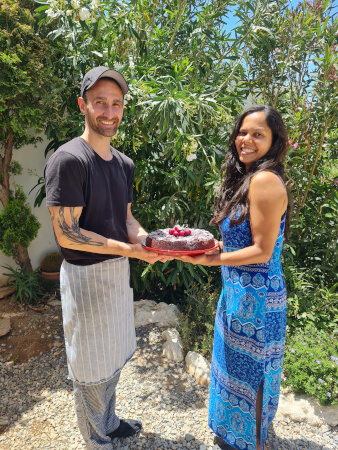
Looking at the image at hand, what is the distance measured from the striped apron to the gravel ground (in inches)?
30.8

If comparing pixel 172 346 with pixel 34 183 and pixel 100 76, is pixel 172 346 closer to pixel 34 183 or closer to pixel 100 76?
pixel 100 76

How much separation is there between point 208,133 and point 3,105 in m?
1.86

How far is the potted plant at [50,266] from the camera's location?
151 inches

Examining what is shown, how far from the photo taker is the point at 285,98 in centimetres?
342

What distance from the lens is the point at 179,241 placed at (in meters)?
1.61

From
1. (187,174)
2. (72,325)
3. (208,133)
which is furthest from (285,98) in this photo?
(72,325)

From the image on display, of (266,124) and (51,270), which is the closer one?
(266,124)

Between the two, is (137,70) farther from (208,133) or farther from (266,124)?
(266,124)

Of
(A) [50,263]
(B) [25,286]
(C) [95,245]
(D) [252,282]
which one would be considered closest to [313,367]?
(D) [252,282]

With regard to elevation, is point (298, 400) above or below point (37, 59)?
below

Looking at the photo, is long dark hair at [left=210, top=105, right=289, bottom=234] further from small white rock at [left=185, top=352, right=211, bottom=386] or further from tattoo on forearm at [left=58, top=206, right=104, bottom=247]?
small white rock at [left=185, top=352, right=211, bottom=386]

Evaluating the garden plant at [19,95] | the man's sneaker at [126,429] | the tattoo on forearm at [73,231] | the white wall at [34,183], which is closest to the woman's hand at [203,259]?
the tattoo on forearm at [73,231]

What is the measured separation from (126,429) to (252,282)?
4.44ft

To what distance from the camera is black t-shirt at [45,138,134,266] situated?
133 centimetres
